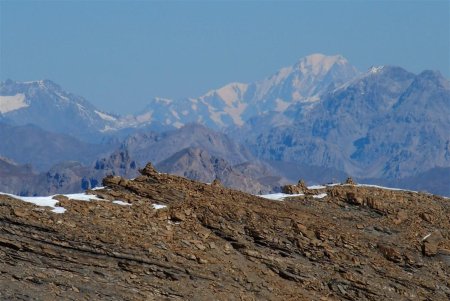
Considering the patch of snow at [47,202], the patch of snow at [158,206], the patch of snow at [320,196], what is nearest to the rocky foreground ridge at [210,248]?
the patch of snow at [158,206]

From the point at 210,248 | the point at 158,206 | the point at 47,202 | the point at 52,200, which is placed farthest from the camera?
the point at 158,206

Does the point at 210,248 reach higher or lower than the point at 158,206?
lower

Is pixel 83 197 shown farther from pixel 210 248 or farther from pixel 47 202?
pixel 210 248

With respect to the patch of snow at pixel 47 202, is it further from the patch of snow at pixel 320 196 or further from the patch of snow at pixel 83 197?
the patch of snow at pixel 320 196

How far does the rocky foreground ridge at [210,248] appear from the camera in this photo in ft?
138

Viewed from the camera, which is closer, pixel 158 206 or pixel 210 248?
pixel 210 248

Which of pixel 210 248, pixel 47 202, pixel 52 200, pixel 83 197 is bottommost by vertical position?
pixel 210 248

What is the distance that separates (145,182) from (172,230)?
22.8 ft

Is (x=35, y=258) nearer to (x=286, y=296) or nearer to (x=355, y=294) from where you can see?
(x=286, y=296)

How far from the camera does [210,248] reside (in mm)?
46062

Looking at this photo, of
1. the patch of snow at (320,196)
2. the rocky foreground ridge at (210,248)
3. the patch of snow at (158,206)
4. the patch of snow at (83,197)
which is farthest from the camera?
the patch of snow at (320,196)

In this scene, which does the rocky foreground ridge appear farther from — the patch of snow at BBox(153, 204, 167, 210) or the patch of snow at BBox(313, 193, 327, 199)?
the patch of snow at BBox(313, 193, 327, 199)

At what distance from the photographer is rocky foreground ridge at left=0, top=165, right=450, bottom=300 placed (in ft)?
138

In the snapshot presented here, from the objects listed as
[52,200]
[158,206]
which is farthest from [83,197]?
[158,206]
